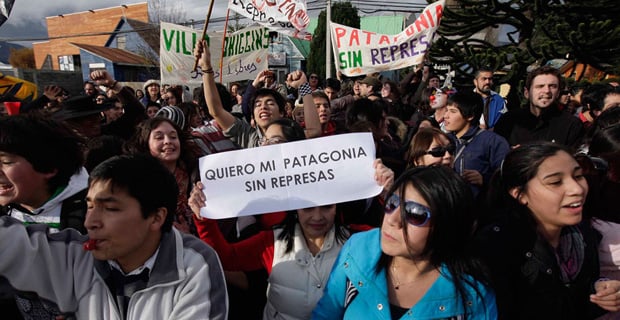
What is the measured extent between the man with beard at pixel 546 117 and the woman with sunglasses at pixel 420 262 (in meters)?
2.94

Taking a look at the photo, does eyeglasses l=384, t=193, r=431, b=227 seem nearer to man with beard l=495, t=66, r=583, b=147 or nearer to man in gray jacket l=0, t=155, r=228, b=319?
man in gray jacket l=0, t=155, r=228, b=319

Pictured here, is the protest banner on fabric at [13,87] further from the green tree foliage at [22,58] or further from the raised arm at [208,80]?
the green tree foliage at [22,58]

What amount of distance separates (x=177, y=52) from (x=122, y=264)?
5575 millimetres

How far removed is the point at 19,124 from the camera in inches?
66.2

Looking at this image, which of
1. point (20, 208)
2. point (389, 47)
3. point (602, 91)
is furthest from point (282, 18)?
point (20, 208)

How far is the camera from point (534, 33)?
8.80 metres

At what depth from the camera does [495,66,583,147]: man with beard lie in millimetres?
3824

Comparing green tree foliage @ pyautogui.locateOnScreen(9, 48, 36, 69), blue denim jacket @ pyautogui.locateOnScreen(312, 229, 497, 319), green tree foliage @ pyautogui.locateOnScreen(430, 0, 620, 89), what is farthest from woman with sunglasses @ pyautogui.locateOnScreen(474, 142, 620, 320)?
green tree foliage @ pyautogui.locateOnScreen(9, 48, 36, 69)

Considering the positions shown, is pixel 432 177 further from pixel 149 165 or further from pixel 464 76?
pixel 464 76

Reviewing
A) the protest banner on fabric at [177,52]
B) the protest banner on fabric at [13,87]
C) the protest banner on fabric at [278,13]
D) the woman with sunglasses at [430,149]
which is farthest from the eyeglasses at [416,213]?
the protest banner on fabric at [13,87]

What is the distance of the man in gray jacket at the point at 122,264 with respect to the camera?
1.38 meters

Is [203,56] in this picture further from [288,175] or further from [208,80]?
[288,175]

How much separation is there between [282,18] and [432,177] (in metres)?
5.56

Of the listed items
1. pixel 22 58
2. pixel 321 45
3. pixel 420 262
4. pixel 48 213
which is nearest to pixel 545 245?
pixel 420 262
